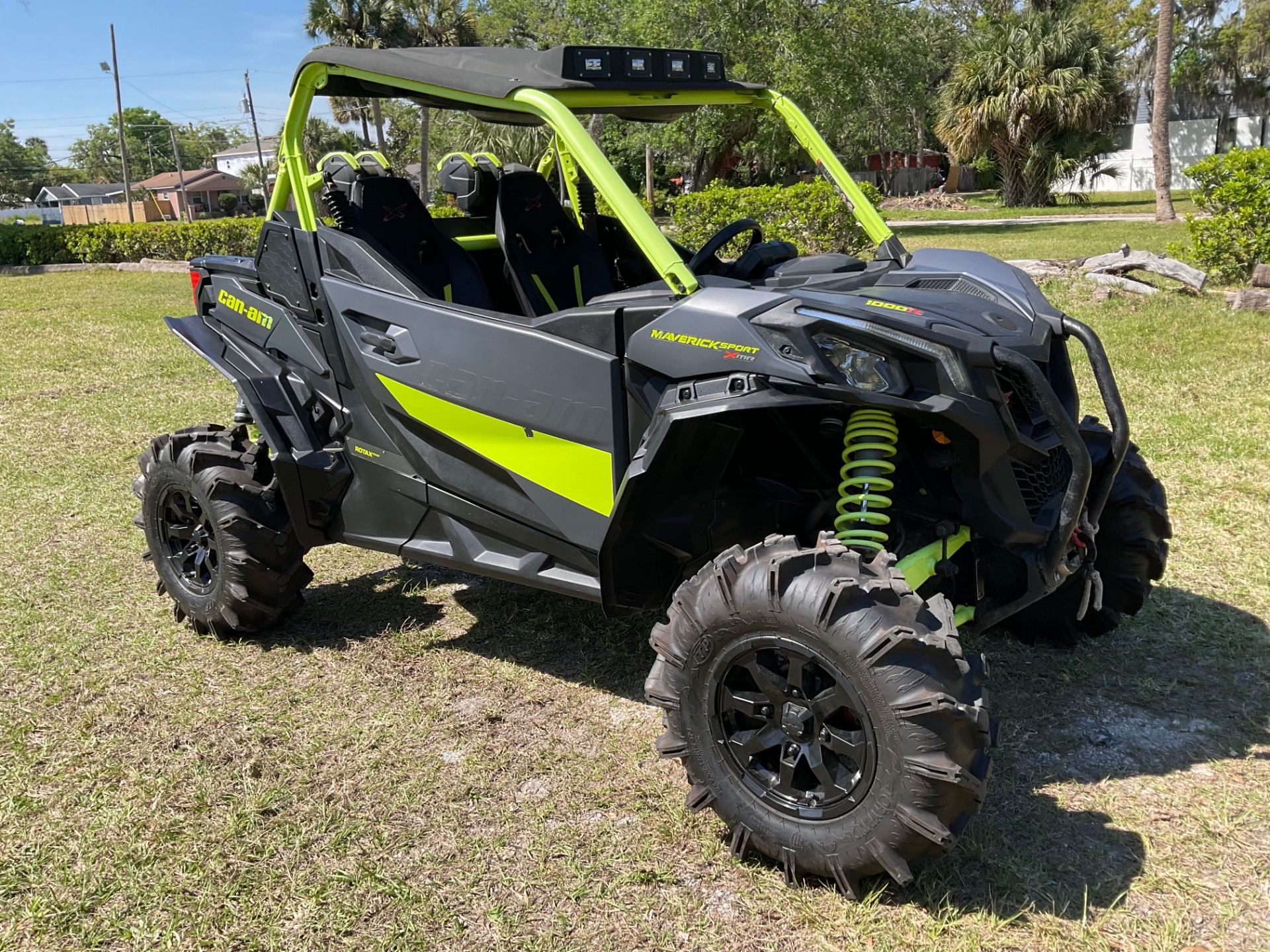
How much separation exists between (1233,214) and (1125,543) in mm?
10373

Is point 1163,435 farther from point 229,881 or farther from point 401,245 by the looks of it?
point 229,881

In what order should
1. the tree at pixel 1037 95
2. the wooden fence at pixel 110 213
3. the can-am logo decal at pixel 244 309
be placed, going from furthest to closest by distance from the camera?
the wooden fence at pixel 110 213 → the tree at pixel 1037 95 → the can-am logo decal at pixel 244 309

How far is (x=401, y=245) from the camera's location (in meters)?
4.30

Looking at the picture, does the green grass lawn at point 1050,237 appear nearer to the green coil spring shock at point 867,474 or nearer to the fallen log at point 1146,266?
the fallen log at point 1146,266

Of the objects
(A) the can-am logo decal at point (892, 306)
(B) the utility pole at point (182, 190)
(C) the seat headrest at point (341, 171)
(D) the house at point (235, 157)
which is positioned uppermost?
(D) the house at point (235, 157)

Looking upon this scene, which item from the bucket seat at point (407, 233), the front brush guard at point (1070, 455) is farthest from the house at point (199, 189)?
the front brush guard at point (1070, 455)

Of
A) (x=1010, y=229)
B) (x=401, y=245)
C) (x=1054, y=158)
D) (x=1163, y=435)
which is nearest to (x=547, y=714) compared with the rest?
(x=401, y=245)

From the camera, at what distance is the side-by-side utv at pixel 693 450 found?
8.77ft

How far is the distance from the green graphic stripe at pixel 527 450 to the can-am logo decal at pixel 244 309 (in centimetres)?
92

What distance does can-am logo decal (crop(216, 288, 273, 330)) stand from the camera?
4.30 m

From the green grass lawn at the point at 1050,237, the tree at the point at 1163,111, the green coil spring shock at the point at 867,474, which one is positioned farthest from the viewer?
the tree at the point at 1163,111

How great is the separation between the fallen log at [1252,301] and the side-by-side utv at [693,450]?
322 inches

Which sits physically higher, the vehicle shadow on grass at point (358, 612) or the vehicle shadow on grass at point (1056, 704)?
the vehicle shadow on grass at point (358, 612)

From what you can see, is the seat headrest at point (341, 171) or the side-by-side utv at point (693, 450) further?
the seat headrest at point (341, 171)
